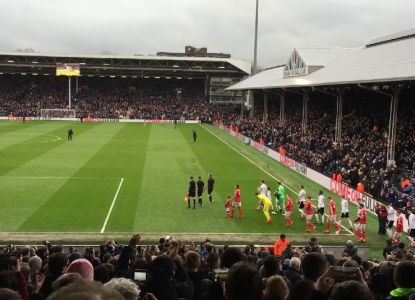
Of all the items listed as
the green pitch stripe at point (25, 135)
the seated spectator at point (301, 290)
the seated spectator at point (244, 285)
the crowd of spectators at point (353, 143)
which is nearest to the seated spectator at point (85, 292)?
the seated spectator at point (244, 285)

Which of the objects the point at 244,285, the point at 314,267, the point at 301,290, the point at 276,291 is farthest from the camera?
the point at 314,267

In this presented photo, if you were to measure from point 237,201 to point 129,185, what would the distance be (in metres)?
8.63

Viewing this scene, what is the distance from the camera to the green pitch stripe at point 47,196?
2162cm

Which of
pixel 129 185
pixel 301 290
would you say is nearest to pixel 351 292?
pixel 301 290

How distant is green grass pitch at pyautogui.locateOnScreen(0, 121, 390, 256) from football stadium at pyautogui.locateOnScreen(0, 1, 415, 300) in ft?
0.41

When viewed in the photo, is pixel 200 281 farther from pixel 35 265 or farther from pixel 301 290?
pixel 35 265

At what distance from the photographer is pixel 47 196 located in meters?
26.5

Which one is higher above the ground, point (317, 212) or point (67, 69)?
point (67, 69)

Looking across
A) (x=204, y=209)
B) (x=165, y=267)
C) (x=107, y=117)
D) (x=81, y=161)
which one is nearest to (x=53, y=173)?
(x=81, y=161)

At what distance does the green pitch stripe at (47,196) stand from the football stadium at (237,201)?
0.38ft

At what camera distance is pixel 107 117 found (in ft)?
285

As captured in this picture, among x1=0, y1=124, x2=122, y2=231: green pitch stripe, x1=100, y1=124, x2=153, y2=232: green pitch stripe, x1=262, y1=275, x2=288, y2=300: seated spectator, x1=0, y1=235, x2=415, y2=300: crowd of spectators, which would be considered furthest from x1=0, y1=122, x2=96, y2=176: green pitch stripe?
x1=262, y1=275, x2=288, y2=300: seated spectator

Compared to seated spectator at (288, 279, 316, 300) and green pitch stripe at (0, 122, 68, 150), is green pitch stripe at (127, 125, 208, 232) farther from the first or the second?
seated spectator at (288, 279, 316, 300)

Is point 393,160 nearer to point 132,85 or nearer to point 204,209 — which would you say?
point 204,209
